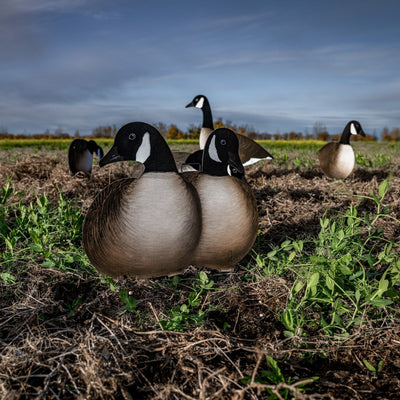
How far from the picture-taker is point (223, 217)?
226 centimetres

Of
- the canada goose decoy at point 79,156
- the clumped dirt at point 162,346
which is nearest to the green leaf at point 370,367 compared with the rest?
the clumped dirt at point 162,346

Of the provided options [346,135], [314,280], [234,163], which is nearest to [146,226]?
[234,163]

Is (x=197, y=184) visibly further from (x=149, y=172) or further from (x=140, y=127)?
(x=140, y=127)

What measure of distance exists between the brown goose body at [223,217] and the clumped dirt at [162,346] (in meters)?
0.36

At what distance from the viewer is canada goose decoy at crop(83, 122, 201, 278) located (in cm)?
208

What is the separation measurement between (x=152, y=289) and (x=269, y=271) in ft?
2.81

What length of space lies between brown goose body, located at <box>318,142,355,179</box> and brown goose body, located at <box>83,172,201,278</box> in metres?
4.98

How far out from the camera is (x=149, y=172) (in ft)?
7.13

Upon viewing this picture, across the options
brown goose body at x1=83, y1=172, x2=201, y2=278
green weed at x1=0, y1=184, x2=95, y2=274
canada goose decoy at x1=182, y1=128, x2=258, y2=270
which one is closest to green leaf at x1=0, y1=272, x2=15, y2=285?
green weed at x1=0, y1=184, x2=95, y2=274

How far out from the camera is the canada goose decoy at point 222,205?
7.38ft

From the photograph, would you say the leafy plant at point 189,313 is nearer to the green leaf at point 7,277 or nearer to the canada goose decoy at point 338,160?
the green leaf at point 7,277

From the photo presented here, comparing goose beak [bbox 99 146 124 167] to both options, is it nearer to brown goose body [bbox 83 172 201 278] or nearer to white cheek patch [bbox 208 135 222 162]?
brown goose body [bbox 83 172 201 278]

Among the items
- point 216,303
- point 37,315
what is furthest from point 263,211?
point 37,315

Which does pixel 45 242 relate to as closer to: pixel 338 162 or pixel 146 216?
pixel 146 216
